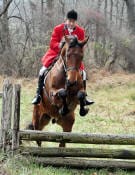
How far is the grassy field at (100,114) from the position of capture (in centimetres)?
773

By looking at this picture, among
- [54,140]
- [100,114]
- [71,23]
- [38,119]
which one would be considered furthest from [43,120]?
[100,114]

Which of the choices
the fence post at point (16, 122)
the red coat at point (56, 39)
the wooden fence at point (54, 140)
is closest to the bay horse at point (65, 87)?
the red coat at point (56, 39)

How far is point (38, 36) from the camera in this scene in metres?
26.8

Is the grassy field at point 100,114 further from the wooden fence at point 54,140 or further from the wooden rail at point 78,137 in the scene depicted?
the wooden rail at point 78,137

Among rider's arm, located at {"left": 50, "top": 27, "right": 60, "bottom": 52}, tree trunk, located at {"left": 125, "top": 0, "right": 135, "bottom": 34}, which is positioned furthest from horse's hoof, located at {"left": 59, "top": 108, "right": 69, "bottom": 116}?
tree trunk, located at {"left": 125, "top": 0, "right": 135, "bottom": 34}

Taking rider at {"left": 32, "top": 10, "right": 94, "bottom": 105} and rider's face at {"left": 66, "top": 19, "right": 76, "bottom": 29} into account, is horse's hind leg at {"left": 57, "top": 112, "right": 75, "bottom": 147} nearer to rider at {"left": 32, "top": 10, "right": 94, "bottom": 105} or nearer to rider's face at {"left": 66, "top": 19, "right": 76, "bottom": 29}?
rider at {"left": 32, "top": 10, "right": 94, "bottom": 105}

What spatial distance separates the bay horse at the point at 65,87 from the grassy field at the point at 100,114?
1.09 metres

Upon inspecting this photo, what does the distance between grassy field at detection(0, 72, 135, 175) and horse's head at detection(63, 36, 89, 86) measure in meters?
1.58

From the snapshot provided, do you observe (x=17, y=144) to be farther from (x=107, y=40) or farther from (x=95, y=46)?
(x=107, y=40)

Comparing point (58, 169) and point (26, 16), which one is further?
point (26, 16)

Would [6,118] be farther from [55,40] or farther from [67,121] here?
[55,40]

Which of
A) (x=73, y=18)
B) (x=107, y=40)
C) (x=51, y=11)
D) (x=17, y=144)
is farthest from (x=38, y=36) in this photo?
(x=17, y=144)

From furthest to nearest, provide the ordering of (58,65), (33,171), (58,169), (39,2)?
(39,2) → (58,65) → (58,169) → (33,171)

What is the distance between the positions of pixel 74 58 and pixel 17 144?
5.88 ft
